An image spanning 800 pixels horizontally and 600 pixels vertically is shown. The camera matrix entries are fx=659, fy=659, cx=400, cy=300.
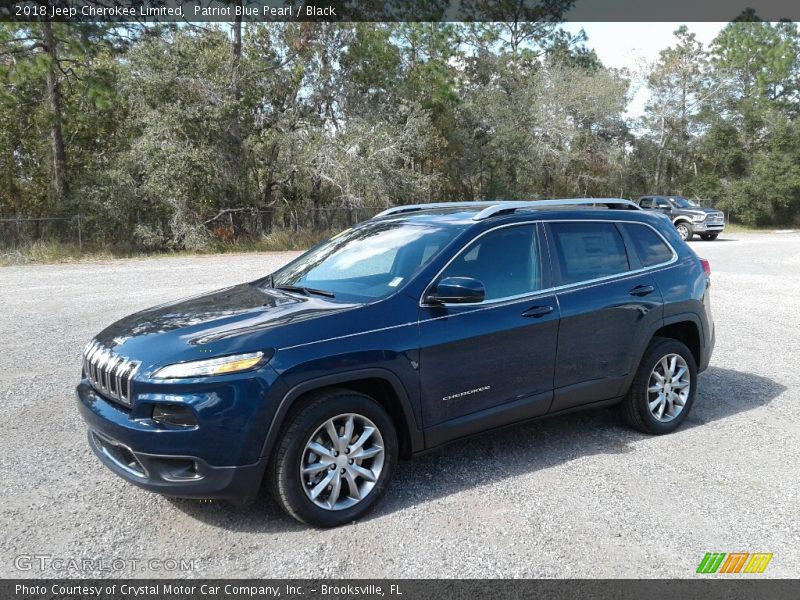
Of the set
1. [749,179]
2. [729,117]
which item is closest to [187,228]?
[749,179]

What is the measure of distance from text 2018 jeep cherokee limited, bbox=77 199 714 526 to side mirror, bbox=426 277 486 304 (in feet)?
0.04

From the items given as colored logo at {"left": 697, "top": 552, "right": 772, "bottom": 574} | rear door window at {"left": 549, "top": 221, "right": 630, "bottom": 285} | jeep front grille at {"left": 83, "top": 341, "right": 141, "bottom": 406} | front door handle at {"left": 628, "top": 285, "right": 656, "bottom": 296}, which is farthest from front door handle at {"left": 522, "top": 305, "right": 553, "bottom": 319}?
jeep front grille at {"left": 83, "top": 341, "right": 141, "bottom": 406}

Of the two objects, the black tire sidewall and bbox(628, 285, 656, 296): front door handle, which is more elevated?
bbox(628, 285, 656, 296): front door handle

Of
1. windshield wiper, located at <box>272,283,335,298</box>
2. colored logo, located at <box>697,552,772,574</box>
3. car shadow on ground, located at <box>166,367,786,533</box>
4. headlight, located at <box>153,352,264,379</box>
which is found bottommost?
colored logo, located at <box>697,552,772,574</box>

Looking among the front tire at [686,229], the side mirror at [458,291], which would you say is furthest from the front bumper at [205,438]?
the front tire at [686,229]

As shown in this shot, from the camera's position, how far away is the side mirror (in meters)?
3.87

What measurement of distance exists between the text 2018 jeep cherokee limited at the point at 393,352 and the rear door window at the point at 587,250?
1 centimetres

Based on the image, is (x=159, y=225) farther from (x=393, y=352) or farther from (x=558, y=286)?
(x=393, y=352)

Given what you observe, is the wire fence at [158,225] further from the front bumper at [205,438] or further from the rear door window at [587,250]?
the front bumper at [205,438]

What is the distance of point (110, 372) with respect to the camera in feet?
11.7

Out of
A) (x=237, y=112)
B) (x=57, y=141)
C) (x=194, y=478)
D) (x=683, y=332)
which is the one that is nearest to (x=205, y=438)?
(x=194, y=478)

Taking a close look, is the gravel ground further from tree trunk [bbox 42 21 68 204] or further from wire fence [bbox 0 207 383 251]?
tree trunk [bbox 42 21 68 204]

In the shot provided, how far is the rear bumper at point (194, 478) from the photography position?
3318mm

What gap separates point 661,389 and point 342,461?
9.05ft
